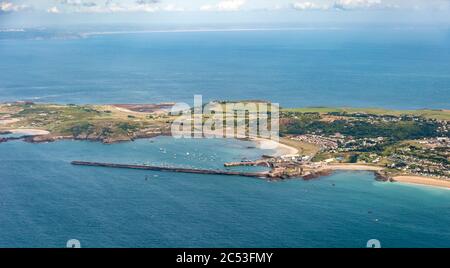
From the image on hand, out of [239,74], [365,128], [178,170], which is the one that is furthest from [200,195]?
[239,74]

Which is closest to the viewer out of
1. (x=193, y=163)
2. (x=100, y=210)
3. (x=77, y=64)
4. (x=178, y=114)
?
(x=100, y=210)

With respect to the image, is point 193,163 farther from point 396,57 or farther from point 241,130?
point 396,57

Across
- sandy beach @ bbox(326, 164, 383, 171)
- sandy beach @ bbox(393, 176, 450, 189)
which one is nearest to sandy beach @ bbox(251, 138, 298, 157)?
sandy beach @ bbox(326, 164, 383, 171)

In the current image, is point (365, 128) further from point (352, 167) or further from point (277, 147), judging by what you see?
point (352, 167)

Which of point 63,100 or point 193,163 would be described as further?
point 63,100
